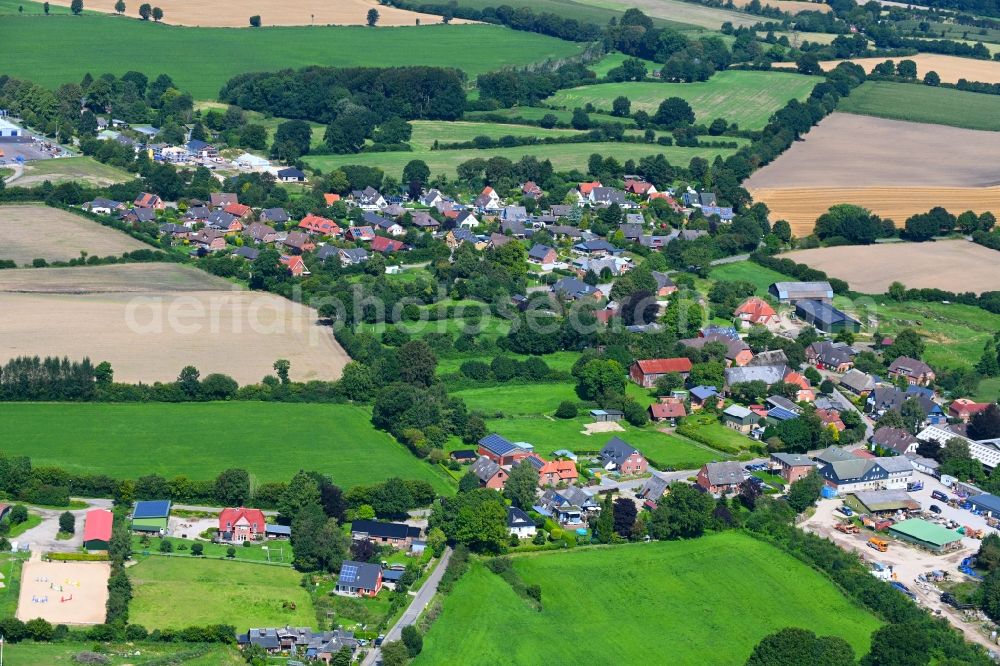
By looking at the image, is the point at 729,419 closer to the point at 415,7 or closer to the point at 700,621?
the point at 700,621

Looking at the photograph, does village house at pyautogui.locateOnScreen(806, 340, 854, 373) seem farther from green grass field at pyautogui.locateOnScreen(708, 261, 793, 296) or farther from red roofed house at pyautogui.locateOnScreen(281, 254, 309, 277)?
red roofed house at pyautogui.locateOnScreen(281, 254, 309, 277)

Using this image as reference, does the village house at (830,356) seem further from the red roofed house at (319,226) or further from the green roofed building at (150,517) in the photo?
the green roofed building at (150,517)

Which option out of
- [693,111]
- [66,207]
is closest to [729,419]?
[66,207]

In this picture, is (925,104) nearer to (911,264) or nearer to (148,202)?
(911,264)

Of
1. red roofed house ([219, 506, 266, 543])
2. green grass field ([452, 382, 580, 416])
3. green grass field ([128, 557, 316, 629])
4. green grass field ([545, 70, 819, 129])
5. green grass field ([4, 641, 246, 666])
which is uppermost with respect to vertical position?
green grass field ([545, 70, 819, 129])

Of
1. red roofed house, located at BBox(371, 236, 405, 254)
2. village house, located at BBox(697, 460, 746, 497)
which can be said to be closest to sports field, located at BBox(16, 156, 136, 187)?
red roofed house, located at BBox(371, 236, 405, 254)

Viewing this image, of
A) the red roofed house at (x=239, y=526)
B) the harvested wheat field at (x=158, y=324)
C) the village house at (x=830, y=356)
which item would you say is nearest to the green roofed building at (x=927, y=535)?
the village house at (x=830, y=356)
